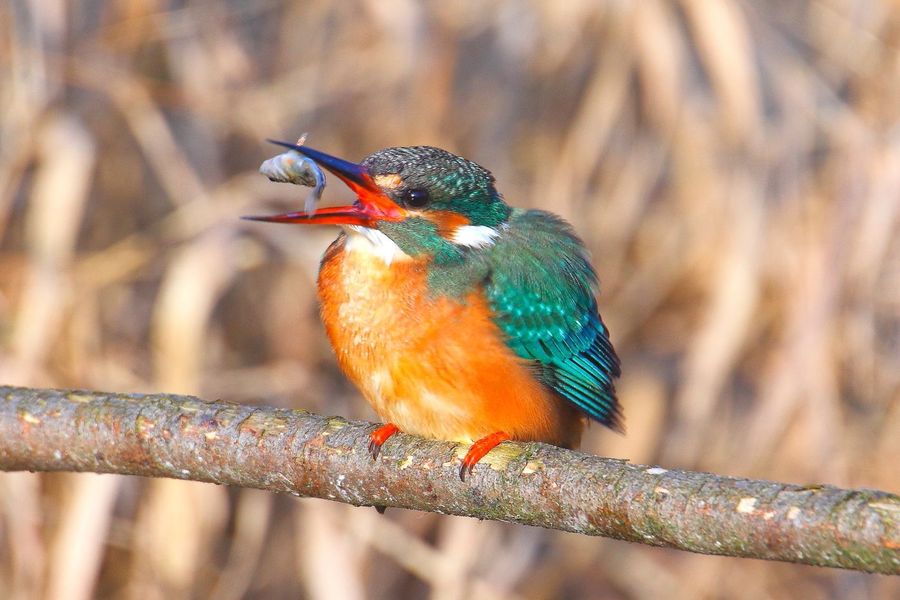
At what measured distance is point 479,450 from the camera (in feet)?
6.40

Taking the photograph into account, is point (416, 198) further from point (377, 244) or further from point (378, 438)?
point (378, 438)

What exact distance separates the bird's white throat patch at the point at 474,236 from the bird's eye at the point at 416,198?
88 mm

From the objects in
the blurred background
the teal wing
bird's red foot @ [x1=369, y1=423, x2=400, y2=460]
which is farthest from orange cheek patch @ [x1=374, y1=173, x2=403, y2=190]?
the blurred background

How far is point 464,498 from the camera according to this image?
1.83 meters

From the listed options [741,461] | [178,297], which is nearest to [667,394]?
[741,461]

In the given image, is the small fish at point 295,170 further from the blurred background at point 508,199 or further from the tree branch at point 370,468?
the blurred background at point 508,199

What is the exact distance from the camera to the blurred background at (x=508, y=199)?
3.47 m

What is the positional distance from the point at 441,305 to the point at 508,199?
1781 millimetres

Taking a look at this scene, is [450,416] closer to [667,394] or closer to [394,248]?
[394,248]

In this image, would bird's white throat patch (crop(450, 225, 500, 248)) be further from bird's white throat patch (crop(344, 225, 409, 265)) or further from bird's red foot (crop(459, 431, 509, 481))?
bird's red foot (crop(459, 431, 509, 481))

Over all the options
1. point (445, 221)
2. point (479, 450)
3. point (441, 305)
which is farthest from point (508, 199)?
point (479, 450)

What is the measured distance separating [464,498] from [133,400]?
60cm

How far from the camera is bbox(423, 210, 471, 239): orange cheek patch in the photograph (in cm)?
229

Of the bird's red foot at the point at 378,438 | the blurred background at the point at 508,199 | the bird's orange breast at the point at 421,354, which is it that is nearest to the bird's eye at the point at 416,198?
the bird's orange breast at the point at 421,354
